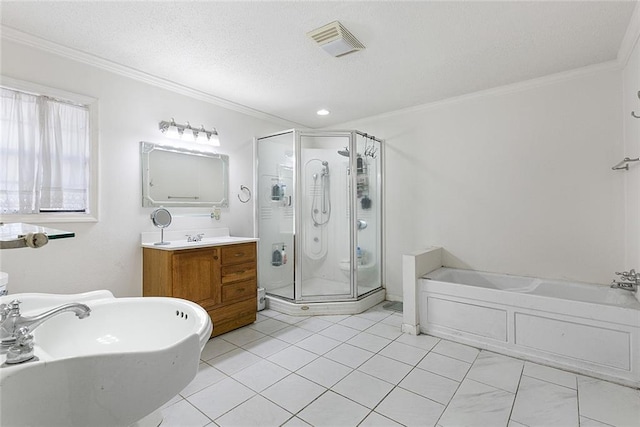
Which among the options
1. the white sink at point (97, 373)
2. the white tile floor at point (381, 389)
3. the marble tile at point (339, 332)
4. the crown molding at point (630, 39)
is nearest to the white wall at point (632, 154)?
the crown molding at point (630, 39)

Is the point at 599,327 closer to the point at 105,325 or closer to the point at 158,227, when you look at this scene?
the point at 105,325

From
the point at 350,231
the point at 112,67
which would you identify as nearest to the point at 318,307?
the point at 350,231

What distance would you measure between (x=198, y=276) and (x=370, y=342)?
1.68 m

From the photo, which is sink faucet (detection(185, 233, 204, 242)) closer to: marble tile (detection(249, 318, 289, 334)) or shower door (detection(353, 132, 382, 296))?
marble tile (detection(249, 318, 289, 334))

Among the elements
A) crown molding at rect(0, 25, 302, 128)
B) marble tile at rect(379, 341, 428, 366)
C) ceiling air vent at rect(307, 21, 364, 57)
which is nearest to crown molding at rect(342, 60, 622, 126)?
ceiling air vent at rect(307, 21, 364, 57)

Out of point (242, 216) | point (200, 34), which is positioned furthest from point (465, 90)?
point (242, 216)

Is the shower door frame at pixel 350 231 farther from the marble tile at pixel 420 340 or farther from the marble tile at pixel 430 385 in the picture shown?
the marble tile at pixel 430 385

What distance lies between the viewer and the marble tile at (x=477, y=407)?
1714mm

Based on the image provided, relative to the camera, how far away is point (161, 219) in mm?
2805

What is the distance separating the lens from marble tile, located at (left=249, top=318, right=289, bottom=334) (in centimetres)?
302

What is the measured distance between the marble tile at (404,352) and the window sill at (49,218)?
2.72m

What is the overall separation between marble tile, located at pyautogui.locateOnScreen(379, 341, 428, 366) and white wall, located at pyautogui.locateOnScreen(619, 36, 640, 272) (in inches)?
66.0

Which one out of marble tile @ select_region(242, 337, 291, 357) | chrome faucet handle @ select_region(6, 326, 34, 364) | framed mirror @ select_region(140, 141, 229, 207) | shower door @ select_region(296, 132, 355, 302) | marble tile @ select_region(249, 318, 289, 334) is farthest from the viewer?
shower door @ select_region(296, 132, 355, 302)

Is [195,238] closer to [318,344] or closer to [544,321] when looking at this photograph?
[318,344]
